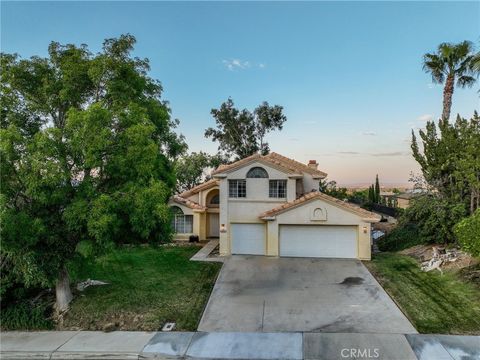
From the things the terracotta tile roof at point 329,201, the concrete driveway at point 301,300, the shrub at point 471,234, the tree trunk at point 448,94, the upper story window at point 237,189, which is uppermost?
the tree trunk at point 448,94

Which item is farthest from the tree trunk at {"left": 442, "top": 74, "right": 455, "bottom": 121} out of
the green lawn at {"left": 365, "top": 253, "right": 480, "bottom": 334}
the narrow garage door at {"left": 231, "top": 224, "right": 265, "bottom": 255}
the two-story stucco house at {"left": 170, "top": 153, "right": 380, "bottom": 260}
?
the narrow garage door at {"left": 231, "top": 224, "right": 265, "bottom": 255}

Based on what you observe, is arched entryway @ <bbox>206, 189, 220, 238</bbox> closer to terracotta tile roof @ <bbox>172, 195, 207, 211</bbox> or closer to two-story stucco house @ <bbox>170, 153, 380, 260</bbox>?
terracotta tile roof @ <bbox>172, 195, 207, 211</bbox>

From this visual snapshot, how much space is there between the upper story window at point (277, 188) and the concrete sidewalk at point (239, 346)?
9.60m

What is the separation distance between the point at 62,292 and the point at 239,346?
6745 millimetres

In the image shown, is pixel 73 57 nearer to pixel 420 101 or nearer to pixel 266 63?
pixel 266 63

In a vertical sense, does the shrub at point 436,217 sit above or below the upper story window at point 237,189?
below

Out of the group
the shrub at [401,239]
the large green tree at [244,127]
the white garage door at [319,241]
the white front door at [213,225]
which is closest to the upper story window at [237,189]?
the white garage door at [319,241]

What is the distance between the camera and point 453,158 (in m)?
17.0

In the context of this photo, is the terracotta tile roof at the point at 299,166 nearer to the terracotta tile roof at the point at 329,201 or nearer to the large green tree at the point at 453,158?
the terracotta tile roof at the point at 329,201

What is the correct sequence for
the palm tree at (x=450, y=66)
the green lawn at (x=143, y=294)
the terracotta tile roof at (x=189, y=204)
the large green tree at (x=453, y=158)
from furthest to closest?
1. the terracotta tile roof at (x=189, y=204)
2. the palm tree at (x=450, y=66)
3. the large green tree at (x=453, y=158)
4. the green lawn at (x=143, y=294)

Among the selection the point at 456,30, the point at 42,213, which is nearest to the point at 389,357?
the point at 42,213

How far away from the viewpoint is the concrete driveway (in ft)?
30.3

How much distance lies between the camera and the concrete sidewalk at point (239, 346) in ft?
25.1

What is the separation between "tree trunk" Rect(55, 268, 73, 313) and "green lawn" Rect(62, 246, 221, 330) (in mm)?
276
